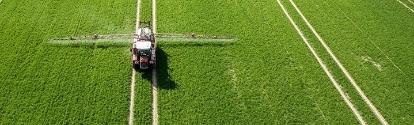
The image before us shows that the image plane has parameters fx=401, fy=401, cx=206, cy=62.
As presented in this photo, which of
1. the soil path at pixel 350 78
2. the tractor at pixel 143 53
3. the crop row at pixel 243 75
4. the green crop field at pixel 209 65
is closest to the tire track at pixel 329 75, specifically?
the green crop field at pixel 209 65

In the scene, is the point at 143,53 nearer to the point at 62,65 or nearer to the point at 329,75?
the point at 62,65

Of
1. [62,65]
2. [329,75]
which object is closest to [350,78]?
[329,75]

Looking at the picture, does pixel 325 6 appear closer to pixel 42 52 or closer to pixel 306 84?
pixel 306 84

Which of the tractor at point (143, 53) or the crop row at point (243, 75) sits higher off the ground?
the tractor at point (143, 53)

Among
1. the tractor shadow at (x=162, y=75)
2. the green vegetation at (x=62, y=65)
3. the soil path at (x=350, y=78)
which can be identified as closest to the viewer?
the green vegetation at (x=62, y=65)

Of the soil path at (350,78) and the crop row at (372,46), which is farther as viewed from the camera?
the crop row at (372,46)

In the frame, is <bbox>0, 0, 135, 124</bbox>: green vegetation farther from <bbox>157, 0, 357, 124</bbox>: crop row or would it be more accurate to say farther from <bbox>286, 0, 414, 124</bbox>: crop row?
<bbox>286, 0, 414, 124</bbox>: crop row

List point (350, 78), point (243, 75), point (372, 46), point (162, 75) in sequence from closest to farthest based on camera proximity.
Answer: point (162, 75) < point (243, 75) < point (350, 78) < point (372, 46)

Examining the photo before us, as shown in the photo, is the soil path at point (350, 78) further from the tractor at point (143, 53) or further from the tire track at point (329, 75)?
the tractor at point (143, 53)
